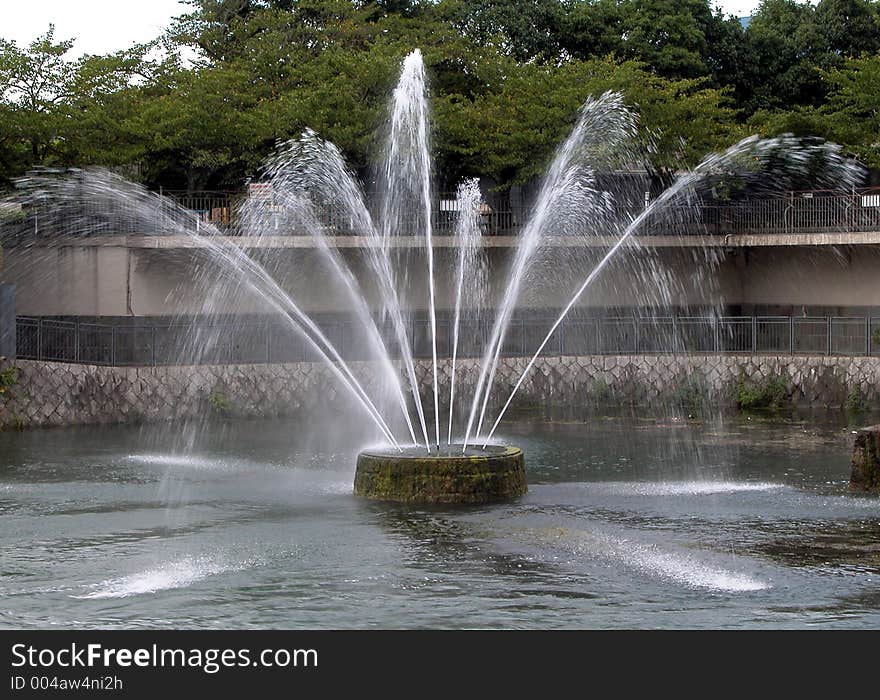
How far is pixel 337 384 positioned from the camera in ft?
113

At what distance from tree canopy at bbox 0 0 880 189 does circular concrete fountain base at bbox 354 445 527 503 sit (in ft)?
66.5

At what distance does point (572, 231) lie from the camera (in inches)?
1550

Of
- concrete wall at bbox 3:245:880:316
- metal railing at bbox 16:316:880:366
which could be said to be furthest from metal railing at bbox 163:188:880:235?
metal railing at bbox 16:316:880:366

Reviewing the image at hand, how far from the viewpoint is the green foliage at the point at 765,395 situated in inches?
1385

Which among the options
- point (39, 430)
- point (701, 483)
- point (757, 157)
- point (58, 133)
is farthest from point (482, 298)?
point (701, 483)

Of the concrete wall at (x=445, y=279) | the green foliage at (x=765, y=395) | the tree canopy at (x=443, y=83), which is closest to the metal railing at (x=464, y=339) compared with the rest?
the green foliage at (x=765, y=395)

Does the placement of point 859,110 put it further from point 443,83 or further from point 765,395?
point 443,83

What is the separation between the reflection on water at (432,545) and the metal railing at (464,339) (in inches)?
230

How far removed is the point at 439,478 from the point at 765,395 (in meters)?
18.0

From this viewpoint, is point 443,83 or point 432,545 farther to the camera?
point 443,83

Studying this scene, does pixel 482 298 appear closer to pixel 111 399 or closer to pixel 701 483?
pixel 111 399

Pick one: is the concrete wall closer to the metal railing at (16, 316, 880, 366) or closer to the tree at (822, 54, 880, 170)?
the metal railing at (16, 316, 880, 366)

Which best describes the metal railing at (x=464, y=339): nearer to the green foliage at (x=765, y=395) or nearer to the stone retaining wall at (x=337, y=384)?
the stone retaining wall at (x=337, y=384)

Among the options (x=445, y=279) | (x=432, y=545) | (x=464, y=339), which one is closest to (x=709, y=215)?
(x=445, y=279)
